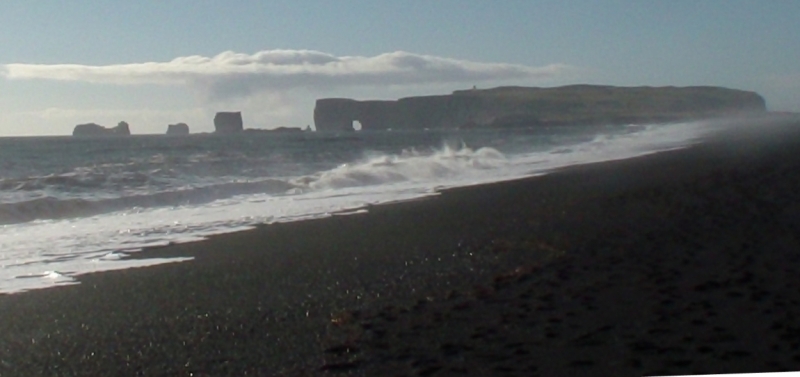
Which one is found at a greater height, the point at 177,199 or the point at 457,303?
the point at 177,199

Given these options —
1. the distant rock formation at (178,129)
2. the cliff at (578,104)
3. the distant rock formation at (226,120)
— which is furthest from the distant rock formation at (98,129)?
the cliff at (578,104)

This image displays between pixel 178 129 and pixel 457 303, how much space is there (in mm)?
3474

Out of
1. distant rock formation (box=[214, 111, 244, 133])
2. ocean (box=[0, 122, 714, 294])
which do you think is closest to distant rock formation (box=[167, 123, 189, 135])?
distant rock formation (box=[214, 111, 244, 133])

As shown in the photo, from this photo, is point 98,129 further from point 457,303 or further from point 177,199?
point 457,303

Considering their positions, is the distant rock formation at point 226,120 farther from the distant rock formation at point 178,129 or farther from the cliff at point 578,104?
the cliff at point 578,104

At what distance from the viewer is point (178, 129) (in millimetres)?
6406

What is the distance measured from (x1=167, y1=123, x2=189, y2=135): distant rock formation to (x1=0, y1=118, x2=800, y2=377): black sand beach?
88 centimetres

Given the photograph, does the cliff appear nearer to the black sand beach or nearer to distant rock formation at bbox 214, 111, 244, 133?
distant rock formation at bbox 214, 111, 244, 133

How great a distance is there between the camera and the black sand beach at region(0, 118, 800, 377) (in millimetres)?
3066

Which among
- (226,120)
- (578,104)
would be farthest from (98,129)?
(578,104)

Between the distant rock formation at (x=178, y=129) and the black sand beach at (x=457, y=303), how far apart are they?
0.88 meters

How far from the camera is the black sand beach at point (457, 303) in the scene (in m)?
3.07

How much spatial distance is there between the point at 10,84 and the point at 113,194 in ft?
20.8

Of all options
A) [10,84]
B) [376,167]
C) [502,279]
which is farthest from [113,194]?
[502,279]
